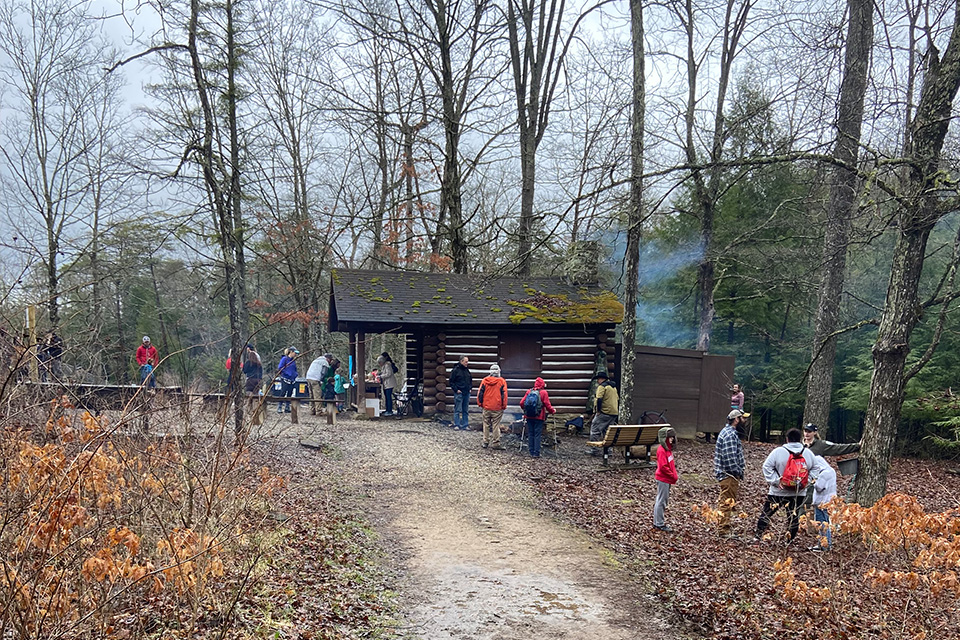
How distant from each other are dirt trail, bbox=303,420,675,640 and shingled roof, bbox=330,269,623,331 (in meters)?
5.02

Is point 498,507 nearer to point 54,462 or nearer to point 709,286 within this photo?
point 54,462

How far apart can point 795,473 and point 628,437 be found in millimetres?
5296

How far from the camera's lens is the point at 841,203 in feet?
41.4

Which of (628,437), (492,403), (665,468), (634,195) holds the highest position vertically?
(634,195)

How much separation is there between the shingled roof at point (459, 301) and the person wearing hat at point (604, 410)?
3993 millimetres

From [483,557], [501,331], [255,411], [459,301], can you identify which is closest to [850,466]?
[483,557]

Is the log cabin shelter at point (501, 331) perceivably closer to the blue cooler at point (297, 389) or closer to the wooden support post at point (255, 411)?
the blue cooler at point (297, 389)

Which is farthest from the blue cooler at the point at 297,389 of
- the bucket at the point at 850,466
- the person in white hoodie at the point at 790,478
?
the bucket at the point at 850,466

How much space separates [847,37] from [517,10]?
1530cm

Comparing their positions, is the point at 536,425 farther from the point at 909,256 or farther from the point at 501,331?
the point at 909,256

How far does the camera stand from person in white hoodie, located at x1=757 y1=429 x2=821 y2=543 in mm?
8734

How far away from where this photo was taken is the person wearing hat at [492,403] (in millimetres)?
15383

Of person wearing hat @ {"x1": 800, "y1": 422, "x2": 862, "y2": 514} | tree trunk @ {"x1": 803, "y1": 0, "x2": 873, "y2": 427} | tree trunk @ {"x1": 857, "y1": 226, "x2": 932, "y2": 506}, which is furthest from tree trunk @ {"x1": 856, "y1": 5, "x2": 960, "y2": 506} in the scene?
tree trunk @ {"x1": 803, "y1": 0, "x2": 873, "y2": 427}

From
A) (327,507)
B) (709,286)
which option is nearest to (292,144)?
(709,286)
